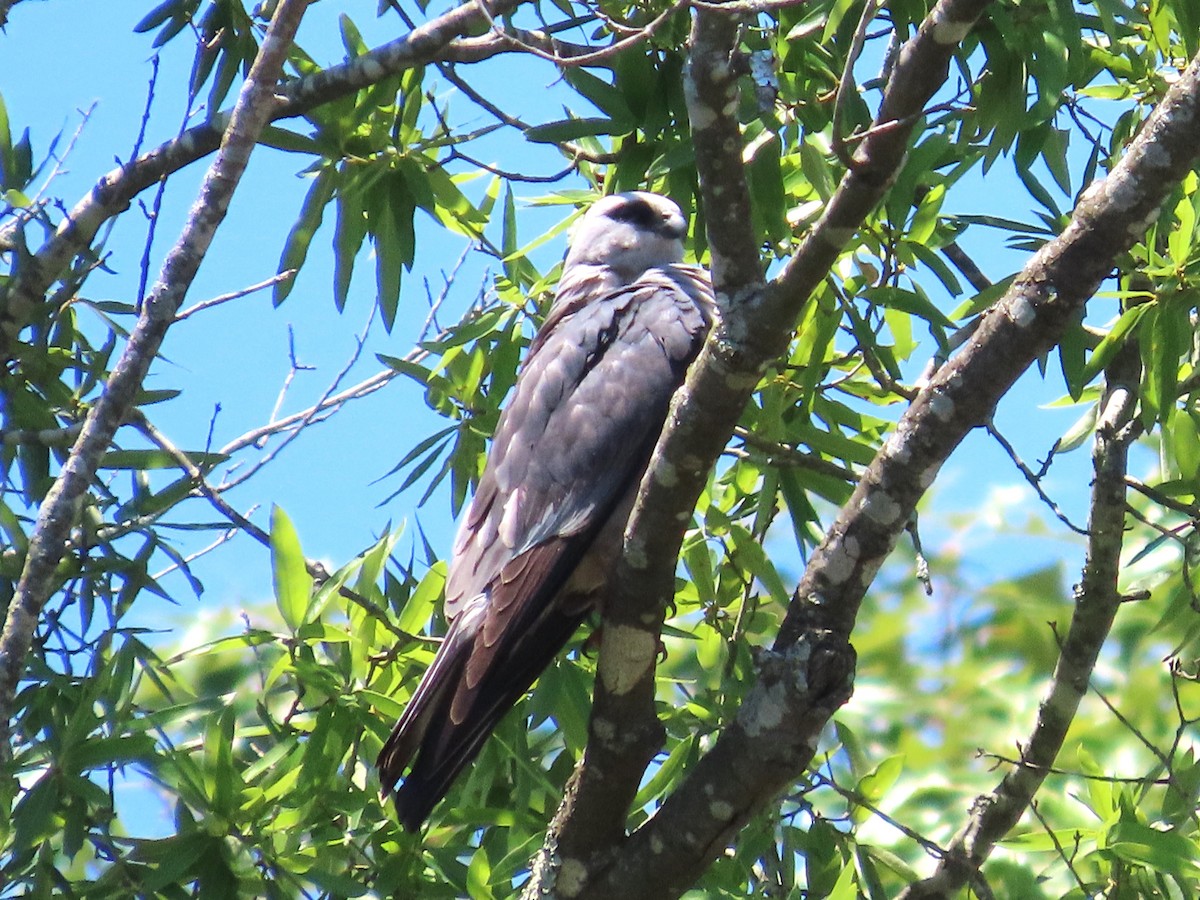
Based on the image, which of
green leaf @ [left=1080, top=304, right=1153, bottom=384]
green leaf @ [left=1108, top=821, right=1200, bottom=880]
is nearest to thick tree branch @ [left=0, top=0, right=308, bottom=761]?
green leaf @ [left=1080, top=304, right=1153, bottom=384]

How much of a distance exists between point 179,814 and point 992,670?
A: 248 cm

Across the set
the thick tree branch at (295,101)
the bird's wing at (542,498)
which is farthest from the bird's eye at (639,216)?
the thick tree branch at (295,101)

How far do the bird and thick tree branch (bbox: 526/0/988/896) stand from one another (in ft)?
0.78

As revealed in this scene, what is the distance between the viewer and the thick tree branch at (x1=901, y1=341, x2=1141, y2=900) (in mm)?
2875

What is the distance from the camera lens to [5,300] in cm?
308

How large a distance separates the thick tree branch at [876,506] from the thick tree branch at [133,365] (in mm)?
933

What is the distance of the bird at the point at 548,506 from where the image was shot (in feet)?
8.01

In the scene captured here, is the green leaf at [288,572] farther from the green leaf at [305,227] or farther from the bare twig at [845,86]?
the bare twig at [845,86]

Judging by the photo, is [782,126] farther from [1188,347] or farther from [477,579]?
[477,579]

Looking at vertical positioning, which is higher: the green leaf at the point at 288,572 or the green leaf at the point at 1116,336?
the green leaf at the point at 288,572

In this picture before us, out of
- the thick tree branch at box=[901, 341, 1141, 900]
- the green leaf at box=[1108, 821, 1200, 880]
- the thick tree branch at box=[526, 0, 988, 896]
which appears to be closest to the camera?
the thick tree branch at box=[526, 0, 988, 896]

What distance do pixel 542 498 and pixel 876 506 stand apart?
37.8 inches

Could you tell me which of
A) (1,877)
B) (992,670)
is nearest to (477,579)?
(1,877)

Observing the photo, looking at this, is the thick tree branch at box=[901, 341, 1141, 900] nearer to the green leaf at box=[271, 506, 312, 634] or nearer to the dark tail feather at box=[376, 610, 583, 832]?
the dark tail feather at box=[376, 610, 583, 832]
